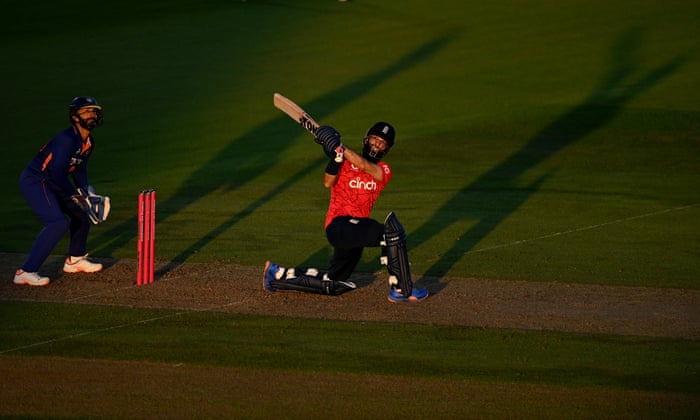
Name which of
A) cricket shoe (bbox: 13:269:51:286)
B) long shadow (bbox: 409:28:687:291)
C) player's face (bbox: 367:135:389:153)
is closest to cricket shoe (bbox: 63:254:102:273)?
cricket shoe (bbox: 13:269:51:286)

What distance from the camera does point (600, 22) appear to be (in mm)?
38188

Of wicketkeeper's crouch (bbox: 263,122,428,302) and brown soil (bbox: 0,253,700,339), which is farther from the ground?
wicketkeeper's crouch (bbox: 263,122,428,302)

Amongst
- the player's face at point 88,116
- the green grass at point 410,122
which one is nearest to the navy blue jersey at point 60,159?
the player's face at point 88,116

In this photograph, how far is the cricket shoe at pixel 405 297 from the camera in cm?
1207

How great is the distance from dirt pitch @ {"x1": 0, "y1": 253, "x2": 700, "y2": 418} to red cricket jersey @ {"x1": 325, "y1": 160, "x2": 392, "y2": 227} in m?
1.09

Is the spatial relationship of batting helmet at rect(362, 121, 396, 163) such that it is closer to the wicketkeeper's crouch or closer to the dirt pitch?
the wicketkeeper's crouch

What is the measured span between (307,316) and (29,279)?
12.0 ft

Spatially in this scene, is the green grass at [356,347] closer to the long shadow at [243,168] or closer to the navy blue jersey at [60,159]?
the navy blue jersey at [60,159]

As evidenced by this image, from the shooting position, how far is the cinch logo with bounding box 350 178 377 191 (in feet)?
39.1

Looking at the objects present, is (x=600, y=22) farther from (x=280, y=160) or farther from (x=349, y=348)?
(x=349, y=348)

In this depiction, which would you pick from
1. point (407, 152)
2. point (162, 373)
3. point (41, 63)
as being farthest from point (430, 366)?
point (41, 63)

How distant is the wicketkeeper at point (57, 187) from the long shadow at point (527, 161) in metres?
4.78

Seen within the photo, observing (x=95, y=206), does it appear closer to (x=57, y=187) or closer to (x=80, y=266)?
(x=57, y=187)

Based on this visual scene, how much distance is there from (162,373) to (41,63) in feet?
92.0
